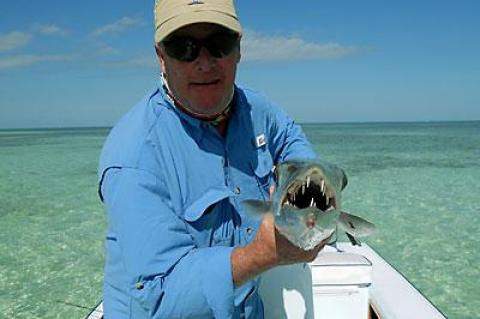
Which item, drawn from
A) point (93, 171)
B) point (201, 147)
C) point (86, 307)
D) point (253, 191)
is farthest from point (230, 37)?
point (93, 171)

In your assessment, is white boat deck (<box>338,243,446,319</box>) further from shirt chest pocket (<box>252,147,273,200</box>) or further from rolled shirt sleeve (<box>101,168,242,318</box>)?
rolled shirt sleeve (<box>101,168,242,318</box>)

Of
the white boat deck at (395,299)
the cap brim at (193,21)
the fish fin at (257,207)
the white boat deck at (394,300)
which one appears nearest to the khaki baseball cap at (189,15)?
the cap brim at (193,21)

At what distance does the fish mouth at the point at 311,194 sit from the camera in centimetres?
145

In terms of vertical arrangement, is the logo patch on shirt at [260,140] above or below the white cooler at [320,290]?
above

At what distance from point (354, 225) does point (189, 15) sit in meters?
1.20

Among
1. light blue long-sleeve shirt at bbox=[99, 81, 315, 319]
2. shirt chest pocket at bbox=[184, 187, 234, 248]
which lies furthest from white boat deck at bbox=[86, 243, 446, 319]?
shirt chest pocket at bbox=[184, 187, 234, 248]

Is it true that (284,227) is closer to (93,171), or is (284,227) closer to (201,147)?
(201,147)

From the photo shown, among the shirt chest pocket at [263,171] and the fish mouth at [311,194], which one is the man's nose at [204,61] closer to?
the shirt chest pocket at [263,171]

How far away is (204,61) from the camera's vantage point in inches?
90.7

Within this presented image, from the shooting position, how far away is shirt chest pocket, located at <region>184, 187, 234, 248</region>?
2270mm

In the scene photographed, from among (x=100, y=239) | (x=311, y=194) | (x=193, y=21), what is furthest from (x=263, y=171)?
(x=100, y=239)

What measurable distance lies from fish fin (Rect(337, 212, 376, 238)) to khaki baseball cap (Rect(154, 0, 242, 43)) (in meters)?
1.10

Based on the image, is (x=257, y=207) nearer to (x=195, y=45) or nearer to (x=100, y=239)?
(x=195, y=45)

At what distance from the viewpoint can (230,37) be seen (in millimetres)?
2357
